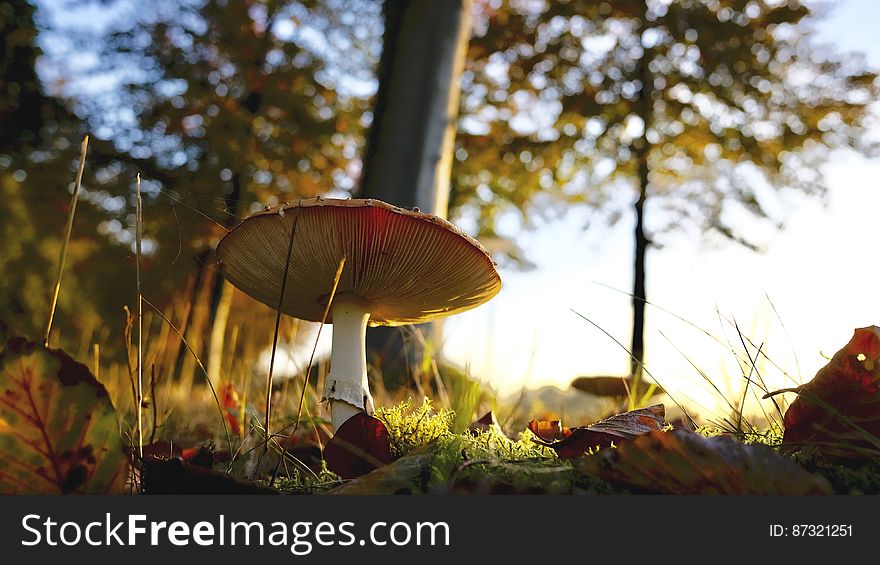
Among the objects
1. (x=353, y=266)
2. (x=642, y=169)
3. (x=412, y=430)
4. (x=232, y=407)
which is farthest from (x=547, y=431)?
(x=642, y=169)

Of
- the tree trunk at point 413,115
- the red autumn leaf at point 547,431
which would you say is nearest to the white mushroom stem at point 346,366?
the red autumn leaf at point 547,431

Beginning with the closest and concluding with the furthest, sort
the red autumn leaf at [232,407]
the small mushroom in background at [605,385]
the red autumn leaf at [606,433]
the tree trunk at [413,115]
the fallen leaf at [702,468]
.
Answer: the fallen leaf at [702,468] → the red autumn leaf at [606,433] → the red autumn leaf at [232,407] → the small mushroom in background at [605,385] → the tree trunk at [413,115]

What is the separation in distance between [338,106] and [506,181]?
2.99 metres

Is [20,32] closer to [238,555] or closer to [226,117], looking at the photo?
[226,117]

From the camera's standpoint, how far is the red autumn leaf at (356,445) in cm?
101

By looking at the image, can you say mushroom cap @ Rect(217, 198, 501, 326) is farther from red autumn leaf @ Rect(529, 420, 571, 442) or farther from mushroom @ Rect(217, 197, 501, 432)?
red autumn leaf @ Rect(529, 420, 571, 442)

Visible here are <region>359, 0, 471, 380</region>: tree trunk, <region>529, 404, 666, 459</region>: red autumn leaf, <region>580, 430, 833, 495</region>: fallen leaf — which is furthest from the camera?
<region>359, 0, 471, 380</region>: tree trunk

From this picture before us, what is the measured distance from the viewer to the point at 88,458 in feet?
2.18

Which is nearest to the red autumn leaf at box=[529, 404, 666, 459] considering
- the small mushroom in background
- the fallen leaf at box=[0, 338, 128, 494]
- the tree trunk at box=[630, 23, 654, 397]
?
the fallen leaf at box=[0, 338, 128, 494]

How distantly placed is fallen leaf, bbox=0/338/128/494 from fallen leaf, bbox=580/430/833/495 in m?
0.60

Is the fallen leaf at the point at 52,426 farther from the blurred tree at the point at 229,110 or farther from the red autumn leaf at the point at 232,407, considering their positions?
the blurred tree at the point at 229,110

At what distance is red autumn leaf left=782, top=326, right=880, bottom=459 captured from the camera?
31.9 inches

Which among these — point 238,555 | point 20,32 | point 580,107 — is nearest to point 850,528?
point 238,555

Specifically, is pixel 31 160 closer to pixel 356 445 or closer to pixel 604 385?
pixel 604 385
